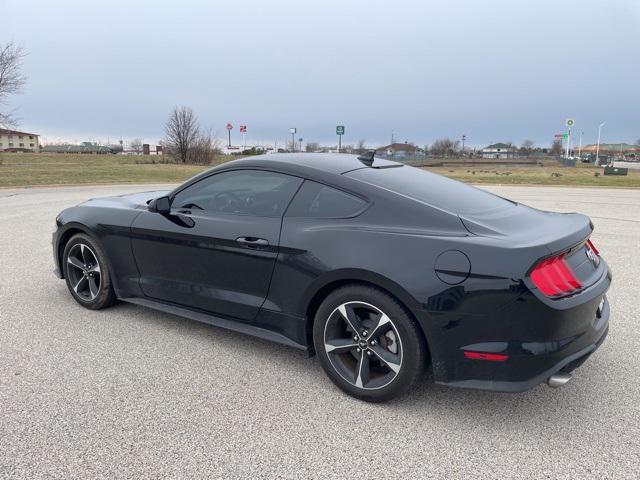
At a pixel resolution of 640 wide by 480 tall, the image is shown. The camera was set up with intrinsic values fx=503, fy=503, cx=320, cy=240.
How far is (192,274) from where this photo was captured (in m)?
3.76

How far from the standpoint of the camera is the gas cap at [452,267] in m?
2.64

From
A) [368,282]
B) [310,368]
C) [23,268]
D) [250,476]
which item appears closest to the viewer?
[250,476]

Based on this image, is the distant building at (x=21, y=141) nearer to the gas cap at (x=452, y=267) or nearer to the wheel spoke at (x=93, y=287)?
the wheel spoke at (x=93, y=287)

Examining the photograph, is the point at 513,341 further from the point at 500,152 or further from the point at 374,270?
the point at 500,152

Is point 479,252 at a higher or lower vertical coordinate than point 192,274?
higher

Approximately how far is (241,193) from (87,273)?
185cm

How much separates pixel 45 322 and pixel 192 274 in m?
1.57

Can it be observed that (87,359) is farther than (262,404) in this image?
Yes

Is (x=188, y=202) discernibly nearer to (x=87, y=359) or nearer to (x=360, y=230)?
(x=87, y=359)

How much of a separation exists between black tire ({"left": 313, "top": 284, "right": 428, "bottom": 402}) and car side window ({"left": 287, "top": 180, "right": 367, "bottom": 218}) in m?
0.51

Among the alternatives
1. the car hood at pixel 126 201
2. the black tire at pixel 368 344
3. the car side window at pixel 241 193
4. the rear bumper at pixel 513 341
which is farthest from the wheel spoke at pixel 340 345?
the car hood at pixel 126 201

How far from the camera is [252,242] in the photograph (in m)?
3.38

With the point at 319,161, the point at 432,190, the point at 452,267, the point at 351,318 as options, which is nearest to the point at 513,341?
the point at 452,267

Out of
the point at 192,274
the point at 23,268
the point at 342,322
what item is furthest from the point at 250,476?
the point at 23,268
